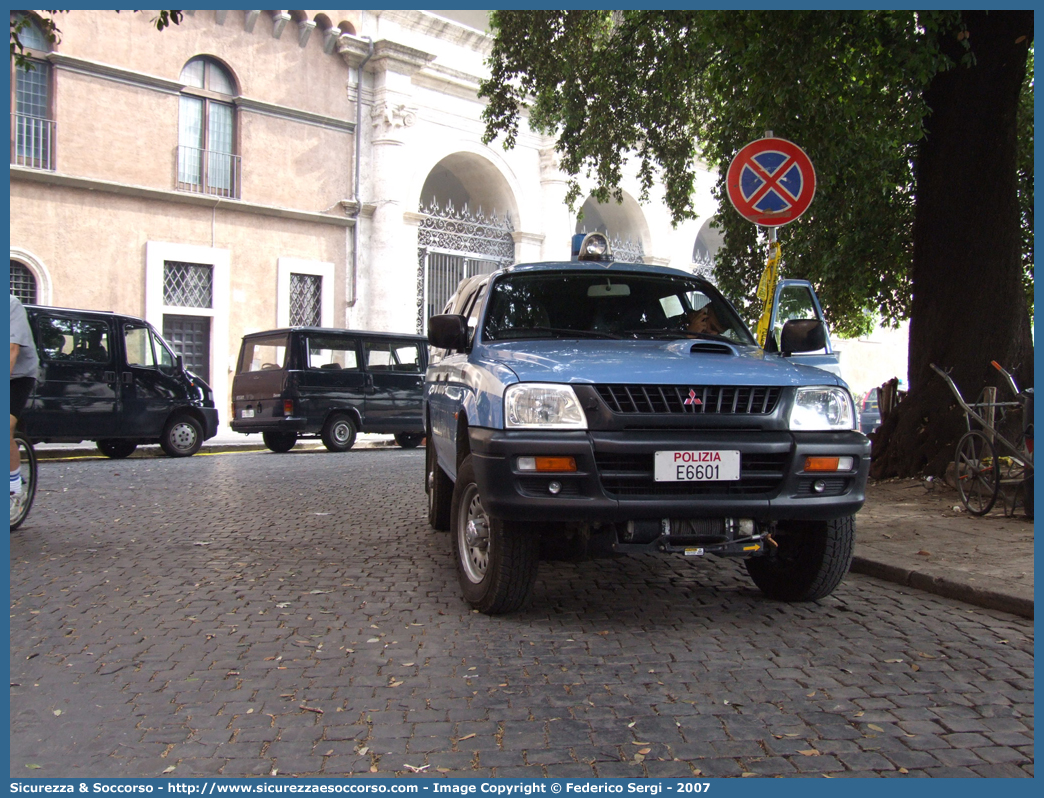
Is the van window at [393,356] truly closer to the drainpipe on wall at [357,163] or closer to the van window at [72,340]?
the van window at [72,340]

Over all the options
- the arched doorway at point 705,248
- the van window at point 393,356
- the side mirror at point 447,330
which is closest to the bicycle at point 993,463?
the side mirror at point 447,330

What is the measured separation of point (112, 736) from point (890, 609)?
375 centimetres

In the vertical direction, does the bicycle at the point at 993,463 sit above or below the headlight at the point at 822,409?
below

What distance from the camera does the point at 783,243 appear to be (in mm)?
14750

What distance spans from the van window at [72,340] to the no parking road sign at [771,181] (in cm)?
981

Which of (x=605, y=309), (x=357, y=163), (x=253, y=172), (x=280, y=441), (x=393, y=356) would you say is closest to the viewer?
(x=605, y=309)

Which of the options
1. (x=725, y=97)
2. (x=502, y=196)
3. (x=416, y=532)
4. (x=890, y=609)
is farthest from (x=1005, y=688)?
(x=502, y=196)

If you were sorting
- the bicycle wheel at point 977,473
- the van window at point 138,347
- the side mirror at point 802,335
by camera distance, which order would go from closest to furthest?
the side mirror at point 802,335, the bicycle wheel at point 977,473, the van window at point 138,347

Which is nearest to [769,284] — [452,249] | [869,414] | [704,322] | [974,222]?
[974,222]

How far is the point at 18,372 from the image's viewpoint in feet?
22.7

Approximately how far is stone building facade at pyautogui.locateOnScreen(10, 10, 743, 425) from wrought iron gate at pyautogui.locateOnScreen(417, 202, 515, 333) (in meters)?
0.05

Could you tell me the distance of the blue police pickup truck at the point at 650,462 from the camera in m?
4.35

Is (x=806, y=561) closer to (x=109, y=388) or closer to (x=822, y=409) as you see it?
(x=822, y=409)

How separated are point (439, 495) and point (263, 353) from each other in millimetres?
11415
